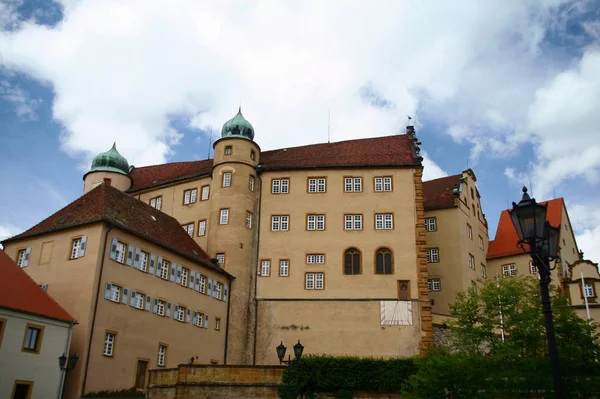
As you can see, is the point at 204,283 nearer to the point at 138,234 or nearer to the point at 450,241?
the point at 138,234

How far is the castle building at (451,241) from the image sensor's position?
47.4 meters

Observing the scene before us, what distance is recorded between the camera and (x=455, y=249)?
47969 millimetres

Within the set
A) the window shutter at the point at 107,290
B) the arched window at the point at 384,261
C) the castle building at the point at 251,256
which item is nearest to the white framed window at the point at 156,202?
the castle building at the point at 251,256

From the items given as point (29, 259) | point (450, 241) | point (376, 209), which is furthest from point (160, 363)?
point (450, 241)

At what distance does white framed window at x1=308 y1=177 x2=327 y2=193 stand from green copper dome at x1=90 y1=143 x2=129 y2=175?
1640cm

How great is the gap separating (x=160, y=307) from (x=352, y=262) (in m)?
13.2

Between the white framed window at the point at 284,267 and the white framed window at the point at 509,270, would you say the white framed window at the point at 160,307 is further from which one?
the white framed window at the point at 509,270

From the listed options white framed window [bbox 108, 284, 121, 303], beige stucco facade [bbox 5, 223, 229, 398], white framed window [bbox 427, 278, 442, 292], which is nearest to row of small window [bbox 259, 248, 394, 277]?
beige stucco facade [bbox 5, 223, 229, 398]

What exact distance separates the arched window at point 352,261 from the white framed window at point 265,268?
5180mm

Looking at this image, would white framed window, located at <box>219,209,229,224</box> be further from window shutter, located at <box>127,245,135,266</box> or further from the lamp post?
the lamp post

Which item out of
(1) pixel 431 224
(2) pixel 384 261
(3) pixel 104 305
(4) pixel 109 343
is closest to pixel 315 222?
(2) pixel 384 261

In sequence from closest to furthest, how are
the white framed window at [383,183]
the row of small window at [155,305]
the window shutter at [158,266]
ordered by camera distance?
the row of small window at [155,305] < the window shutter at [158,266] < the white framed window at [383,183]

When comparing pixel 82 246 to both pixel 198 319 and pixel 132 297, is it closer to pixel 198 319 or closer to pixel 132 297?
pixel 132 297

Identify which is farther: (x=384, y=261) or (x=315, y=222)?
(x=315, y=222)
